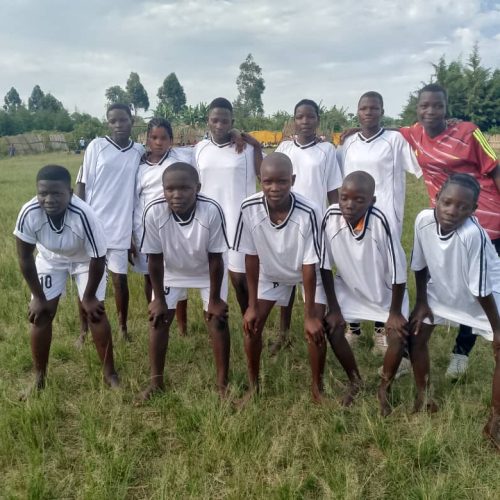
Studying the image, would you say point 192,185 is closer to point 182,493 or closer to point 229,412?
point 229,412

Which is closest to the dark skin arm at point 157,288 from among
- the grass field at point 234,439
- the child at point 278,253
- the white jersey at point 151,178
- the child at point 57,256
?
the child at point 57,256

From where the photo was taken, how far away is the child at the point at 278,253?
Result: 11.4 ft

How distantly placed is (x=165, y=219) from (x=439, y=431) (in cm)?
238

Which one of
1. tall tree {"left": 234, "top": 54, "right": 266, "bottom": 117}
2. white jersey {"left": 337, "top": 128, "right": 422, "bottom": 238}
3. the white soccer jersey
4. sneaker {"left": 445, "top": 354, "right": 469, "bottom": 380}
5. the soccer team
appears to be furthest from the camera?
tall tree {"left": 234, "top": 54, "right": 266, "bottom": 117}

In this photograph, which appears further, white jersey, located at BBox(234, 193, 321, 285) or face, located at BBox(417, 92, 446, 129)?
face, located at BBox(417, 92, 446, 129)

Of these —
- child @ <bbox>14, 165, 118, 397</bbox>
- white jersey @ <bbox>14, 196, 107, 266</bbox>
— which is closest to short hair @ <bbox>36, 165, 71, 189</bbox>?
child @ <bbox>14, 165, 118, 397</bbox>

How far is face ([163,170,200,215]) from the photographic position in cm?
349

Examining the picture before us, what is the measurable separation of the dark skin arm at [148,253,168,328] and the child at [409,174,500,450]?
1.87 meters

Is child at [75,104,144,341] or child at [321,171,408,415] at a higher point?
child at [75,104,144,341]

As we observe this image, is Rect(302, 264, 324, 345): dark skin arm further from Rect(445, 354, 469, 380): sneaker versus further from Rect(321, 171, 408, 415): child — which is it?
Rect(445, 354, 469, 380): sneaker

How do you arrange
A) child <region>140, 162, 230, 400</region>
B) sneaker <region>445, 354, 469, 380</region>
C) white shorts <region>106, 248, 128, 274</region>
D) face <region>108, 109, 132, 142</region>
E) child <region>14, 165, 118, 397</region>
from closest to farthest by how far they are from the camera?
child <region>14, 165, 118, 397</region> → child <region>140, 162, 230, 400</region> → sneaker <region>445, 354, 469, 380</region> → face <region>108, 109, 132, 142</region> → white shorts <region>106, 248, 128, 274</region>

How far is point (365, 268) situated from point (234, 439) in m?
1.50

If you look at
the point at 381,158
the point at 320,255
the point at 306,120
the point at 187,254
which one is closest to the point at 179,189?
the point at 187,254

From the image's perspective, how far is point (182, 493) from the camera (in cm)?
270
